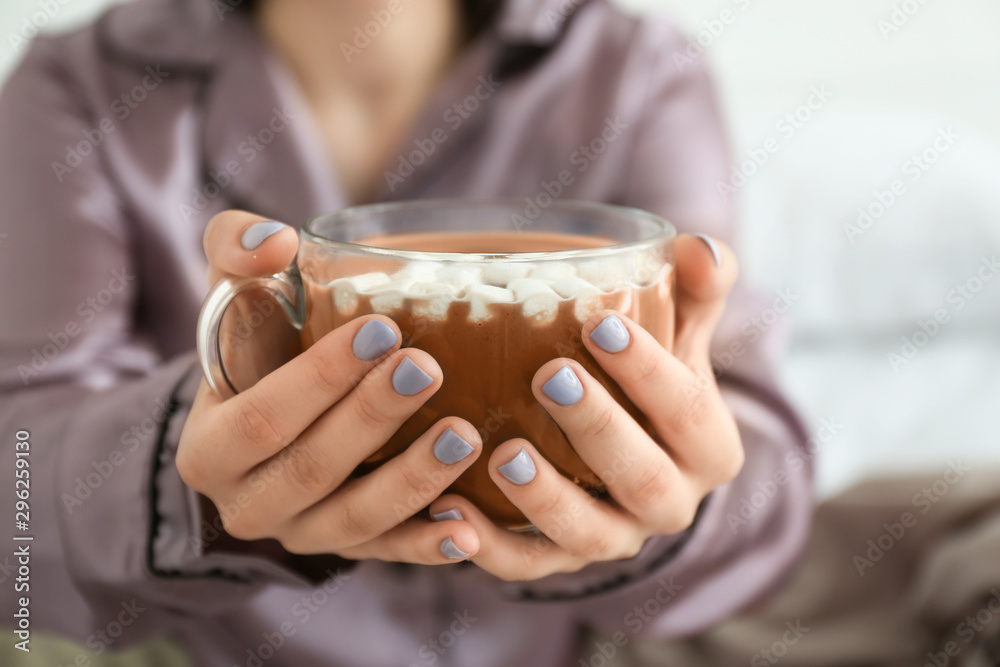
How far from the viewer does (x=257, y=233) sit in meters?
0.49

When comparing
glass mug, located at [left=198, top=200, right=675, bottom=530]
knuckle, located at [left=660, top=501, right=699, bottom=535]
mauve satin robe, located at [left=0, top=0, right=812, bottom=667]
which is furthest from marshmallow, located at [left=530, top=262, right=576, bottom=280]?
mauve satin robe, located at [left=0, top=0, right=812, bottom=667]

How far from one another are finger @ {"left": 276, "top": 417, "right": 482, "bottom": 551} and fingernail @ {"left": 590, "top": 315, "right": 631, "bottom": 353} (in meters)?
0.10

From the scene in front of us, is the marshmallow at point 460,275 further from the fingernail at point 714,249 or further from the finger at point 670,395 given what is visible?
the fingernail at point 714,249

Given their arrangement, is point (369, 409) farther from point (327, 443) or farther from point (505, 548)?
point (505, 548)

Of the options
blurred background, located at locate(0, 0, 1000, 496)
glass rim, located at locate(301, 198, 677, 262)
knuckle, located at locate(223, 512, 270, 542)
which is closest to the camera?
glass rim, located at locate(301, 198, 677, 262)

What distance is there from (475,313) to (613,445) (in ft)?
0.42

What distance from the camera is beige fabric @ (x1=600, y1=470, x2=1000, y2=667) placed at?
0.86 metres

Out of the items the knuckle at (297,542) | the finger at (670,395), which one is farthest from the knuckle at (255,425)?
the finger at (670,395)

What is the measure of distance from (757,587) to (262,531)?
609 millimetres

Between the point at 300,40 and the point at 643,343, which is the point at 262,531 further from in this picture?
the point at 300,40

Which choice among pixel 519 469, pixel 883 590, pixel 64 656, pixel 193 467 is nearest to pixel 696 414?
pixel 519 469

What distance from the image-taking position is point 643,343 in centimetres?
46

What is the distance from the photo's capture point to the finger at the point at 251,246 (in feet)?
1.61

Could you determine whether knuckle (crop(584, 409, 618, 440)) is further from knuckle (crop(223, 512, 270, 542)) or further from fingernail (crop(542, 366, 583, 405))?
knuckle (crop(223, 512, 270, 542))
